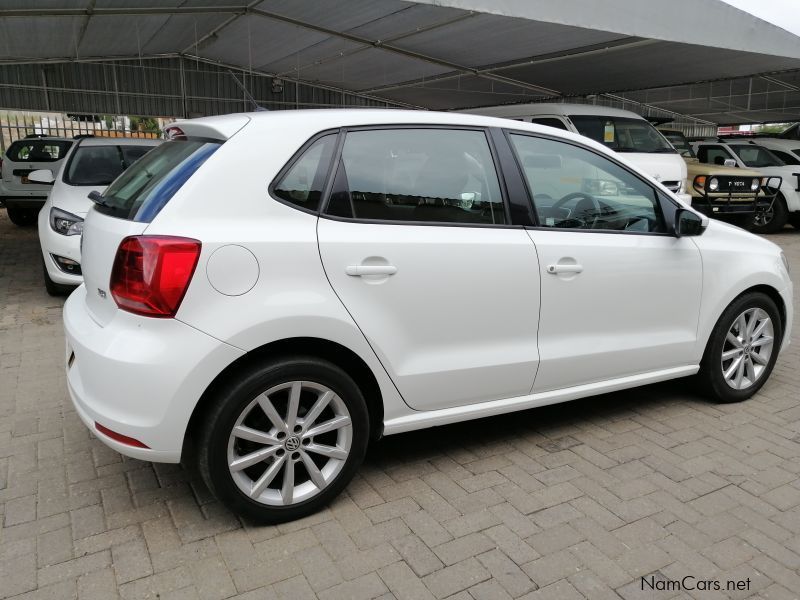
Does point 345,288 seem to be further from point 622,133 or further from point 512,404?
point 622,133

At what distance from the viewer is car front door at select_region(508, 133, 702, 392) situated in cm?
A: 325

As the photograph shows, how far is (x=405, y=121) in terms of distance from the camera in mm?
3029

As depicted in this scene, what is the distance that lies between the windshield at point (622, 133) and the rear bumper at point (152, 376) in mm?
8705

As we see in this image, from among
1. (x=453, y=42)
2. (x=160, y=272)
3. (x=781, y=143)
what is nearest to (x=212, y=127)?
(x=160, y=272)

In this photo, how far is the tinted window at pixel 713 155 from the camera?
1323 cm

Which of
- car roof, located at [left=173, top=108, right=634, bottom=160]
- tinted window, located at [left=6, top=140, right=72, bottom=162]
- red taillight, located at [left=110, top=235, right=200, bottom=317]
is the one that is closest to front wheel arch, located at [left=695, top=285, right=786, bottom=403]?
car roof, located at [left=173, top=108, right=634, bottom=160]

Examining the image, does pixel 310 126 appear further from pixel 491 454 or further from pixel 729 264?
pixel 729 264

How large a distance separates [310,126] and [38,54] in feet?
53.8

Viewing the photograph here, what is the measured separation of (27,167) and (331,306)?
11.1 metres

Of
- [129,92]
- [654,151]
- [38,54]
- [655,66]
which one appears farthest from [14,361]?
[129,92]

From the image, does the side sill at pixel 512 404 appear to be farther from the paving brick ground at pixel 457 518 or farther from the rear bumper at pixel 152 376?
the rear bumper at pixel 152 376

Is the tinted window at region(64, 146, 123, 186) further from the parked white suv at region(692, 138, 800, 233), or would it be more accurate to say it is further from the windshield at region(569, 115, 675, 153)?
the parked white suv at region(692, 138, 800, 233)

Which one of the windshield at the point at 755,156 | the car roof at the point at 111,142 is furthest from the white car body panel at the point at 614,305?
the windshield at the point at 755,156

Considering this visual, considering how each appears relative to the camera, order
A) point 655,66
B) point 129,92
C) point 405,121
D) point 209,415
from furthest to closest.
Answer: point 129,92, point 655,66, point 405,121, point 209,415
